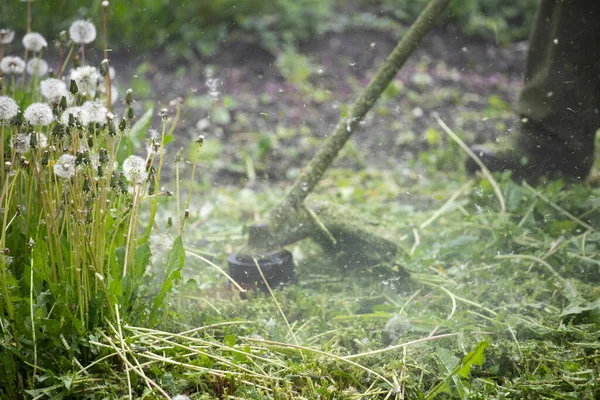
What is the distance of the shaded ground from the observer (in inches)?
158

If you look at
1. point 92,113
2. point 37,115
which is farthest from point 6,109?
point 92,113

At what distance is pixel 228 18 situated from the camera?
524cm

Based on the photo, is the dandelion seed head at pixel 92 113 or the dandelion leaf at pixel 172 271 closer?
the dandelion seed head at pixel 92 113

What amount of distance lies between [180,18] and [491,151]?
306 centimetres

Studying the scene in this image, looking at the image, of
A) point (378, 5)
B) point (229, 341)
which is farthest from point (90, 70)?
point (378, 5)

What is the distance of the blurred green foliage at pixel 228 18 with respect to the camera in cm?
417

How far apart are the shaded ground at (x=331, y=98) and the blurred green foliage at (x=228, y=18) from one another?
0.48 feet

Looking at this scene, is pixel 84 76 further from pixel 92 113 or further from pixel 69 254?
pixel 69 254

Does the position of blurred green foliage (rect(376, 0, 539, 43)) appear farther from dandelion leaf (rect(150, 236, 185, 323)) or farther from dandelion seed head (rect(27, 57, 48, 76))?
dandelion leaf (rect(150, 236, 185, 323))

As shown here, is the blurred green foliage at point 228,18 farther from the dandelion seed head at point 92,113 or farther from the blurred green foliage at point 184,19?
the dandelion seed head at point 92,113

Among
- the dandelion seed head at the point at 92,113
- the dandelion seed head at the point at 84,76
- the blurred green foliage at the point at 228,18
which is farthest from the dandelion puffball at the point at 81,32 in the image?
the blurred green foliage at the point at 228,18

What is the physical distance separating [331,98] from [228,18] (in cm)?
127

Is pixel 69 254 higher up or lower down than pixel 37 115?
lower down

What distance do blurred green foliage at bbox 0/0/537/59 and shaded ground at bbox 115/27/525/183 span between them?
15 centimetres
